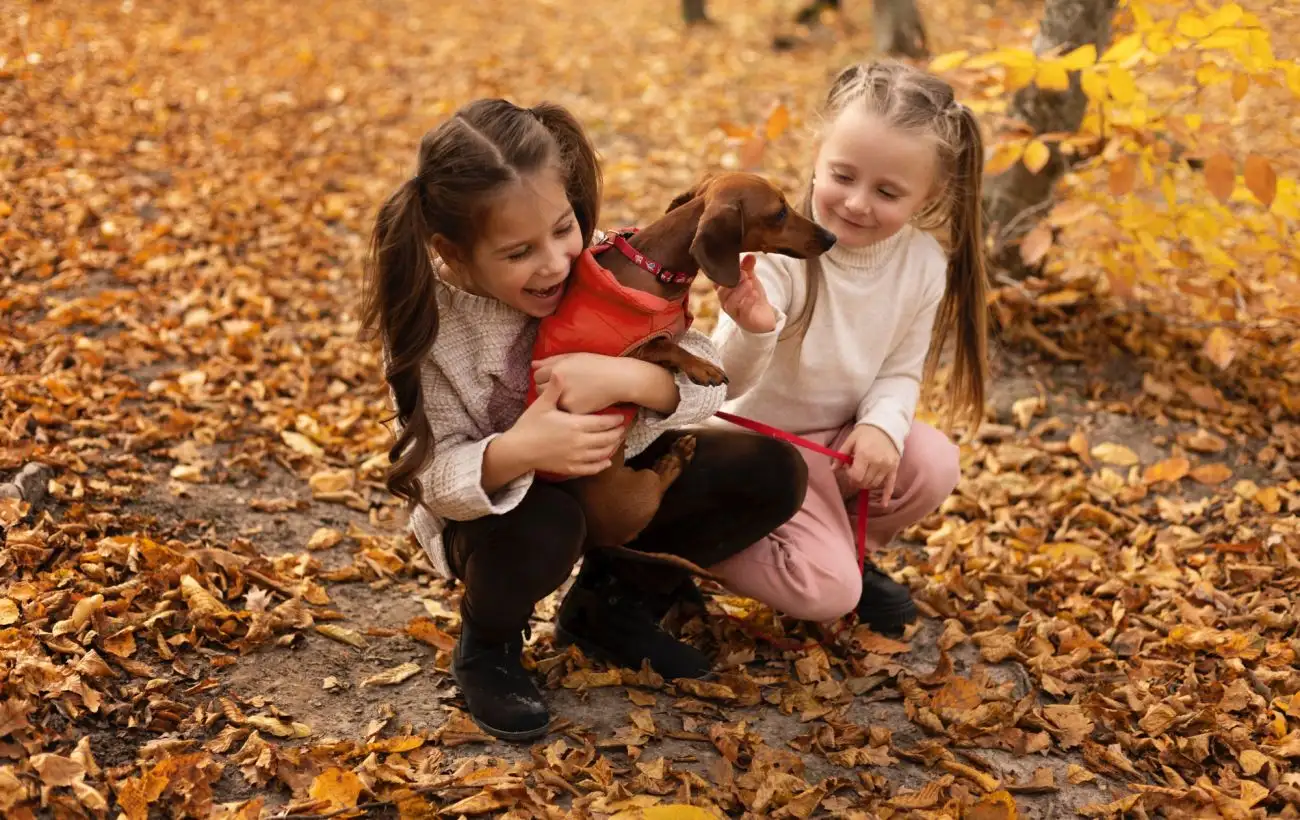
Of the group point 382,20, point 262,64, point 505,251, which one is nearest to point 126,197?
point 262,64

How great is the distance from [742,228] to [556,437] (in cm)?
56

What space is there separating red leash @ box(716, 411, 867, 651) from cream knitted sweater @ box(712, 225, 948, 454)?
78mm

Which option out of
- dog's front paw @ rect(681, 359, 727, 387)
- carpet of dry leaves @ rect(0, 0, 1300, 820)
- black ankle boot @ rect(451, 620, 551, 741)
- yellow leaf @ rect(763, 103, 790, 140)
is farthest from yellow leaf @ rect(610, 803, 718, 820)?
yellow leaf @ rect(763, 103, 790, 140)

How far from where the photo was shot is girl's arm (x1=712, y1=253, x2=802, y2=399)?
2510 mm

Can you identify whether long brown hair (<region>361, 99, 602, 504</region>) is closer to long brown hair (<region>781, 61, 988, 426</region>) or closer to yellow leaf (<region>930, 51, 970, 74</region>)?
long brown hair (<region>781, 61, 988, 426</region>)

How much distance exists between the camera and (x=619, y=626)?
2691 millimetres

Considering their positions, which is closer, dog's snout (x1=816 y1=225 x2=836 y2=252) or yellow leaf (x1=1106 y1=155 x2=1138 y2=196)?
dog's snout (x1=816 y1=225 x2=836 y2=252)

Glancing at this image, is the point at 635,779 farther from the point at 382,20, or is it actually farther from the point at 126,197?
the point at 382,20

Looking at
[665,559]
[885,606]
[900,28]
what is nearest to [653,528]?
[665,559]

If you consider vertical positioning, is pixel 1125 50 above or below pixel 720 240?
above

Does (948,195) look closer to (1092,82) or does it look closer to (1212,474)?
(1092,82)

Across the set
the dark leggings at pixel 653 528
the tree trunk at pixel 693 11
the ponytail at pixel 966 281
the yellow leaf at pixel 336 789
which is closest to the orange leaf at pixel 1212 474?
the ponytail at pixel 966 281

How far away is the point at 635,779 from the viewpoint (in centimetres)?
232

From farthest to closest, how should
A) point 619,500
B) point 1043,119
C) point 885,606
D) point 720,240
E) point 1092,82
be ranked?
point 1043,119 < point 1092,82 < point 885,606 < point 619,500 < point 720,240
